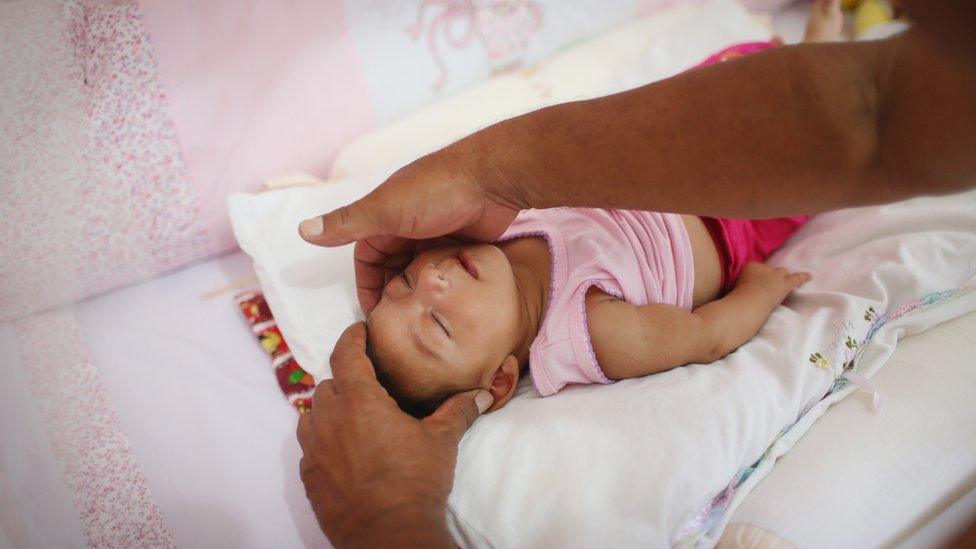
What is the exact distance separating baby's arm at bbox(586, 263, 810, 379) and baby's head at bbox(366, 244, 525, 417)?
15 cm

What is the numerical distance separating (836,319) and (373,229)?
2.52ft

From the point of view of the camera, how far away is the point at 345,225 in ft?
2.80

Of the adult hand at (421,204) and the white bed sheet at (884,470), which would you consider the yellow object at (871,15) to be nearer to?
the white bed sheet at (884,470)

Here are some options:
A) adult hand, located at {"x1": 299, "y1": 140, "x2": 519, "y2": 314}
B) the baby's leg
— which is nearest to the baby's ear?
adult hand, located at {"x1": 299, "y1": 140, "x2": 519, "y2": 314}

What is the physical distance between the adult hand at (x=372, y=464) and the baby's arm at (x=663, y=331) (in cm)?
28

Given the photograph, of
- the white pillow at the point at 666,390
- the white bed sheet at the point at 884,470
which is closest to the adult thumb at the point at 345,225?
the white pillow at the point at 666,390

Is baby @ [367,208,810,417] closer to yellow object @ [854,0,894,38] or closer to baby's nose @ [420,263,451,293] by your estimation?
baby's nose @ [420,263,451,293]

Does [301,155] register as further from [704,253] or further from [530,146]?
[704,253]

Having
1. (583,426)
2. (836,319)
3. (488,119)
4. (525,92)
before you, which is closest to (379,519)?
(583,426)

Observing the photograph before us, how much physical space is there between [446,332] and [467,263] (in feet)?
0.41

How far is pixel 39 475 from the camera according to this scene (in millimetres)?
906

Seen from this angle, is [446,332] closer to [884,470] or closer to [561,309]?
[561,309]

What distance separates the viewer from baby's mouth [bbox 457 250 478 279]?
101 cm

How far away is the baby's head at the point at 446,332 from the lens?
0.96m
